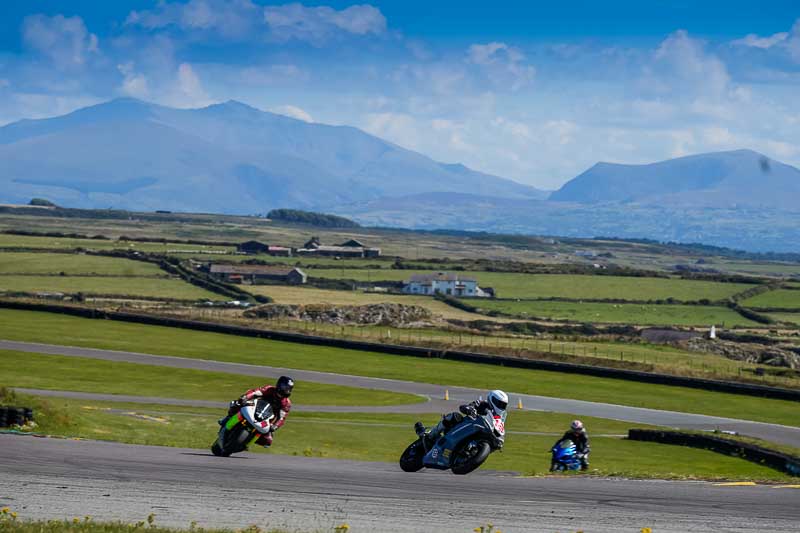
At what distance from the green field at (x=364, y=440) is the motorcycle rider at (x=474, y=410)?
3.52 metres

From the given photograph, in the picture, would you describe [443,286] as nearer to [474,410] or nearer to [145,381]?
[145,381]

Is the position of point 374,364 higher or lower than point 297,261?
lower

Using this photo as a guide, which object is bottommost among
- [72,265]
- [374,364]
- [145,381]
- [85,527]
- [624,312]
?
[145,381]

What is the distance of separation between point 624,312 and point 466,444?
362 feet

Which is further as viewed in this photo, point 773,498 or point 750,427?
point 750,427

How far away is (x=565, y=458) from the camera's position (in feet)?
93.4

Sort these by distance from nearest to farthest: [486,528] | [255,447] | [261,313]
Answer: [486,528]
[255,447]
[261,313]

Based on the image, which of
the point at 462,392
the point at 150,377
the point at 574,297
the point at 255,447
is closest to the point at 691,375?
the point at 462,392

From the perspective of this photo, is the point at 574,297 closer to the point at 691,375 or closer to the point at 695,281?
the point at 695,281

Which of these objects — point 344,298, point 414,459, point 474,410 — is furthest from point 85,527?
point 344,298

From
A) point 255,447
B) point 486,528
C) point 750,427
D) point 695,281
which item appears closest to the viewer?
point 486,528

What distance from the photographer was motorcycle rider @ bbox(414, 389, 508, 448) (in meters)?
22.0

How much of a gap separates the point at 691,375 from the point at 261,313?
49.5 meters

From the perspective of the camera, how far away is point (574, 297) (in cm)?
14350
